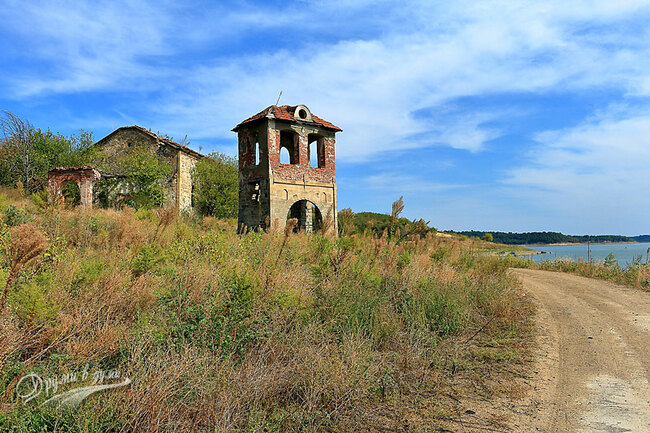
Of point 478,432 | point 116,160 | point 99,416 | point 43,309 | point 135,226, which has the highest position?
point 116,160

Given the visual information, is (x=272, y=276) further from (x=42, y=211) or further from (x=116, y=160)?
(x=116, y=160)

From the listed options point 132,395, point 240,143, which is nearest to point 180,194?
point 240,143

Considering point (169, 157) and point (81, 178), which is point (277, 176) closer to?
point (169, 157)

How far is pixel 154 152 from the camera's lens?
28.7 metres

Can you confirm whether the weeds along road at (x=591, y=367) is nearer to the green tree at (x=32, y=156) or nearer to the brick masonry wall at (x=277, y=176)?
the brick masonry wall at (x=277, y=176)

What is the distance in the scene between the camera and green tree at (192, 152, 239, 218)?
1204 inches

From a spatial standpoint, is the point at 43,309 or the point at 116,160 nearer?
the point at 43,309

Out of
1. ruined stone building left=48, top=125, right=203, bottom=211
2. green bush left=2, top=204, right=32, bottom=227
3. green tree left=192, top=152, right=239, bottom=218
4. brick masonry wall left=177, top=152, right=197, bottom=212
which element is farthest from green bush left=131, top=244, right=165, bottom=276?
green tree left=192, top=152, right=239, bottom=218

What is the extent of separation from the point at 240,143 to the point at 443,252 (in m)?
12.3

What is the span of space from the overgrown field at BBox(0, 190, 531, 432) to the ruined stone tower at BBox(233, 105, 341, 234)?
10503 millimetres

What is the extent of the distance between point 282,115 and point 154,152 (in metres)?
14.8

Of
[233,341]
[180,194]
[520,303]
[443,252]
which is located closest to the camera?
[233,341]

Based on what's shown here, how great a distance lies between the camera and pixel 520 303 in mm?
9375

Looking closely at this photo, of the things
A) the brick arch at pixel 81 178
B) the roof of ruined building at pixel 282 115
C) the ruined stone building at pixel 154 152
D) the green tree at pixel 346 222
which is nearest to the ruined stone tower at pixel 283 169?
the roof of ruined building at pixel 282 115
